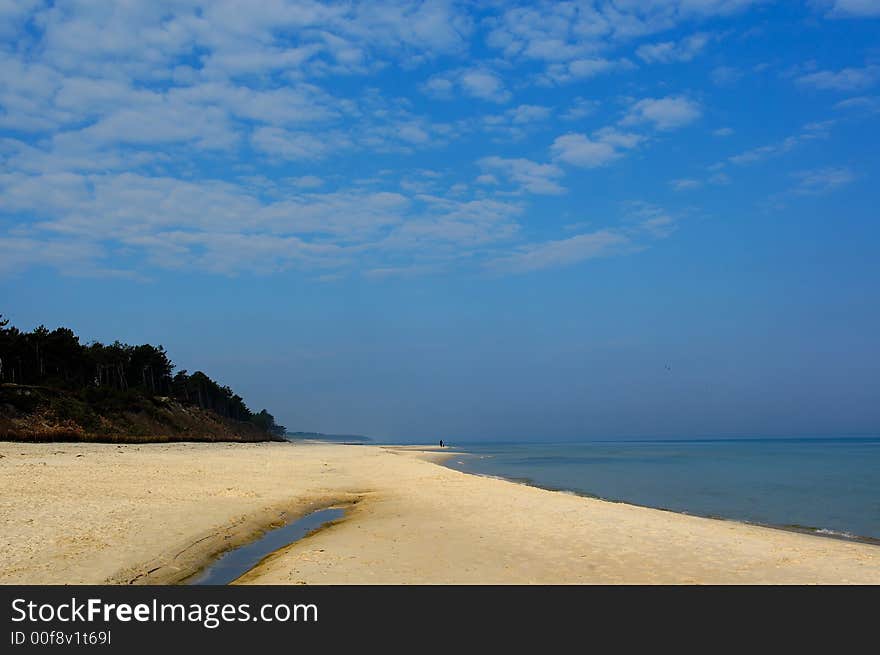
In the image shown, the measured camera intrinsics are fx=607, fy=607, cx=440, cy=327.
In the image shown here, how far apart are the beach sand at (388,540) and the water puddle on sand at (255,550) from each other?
0.37 meters

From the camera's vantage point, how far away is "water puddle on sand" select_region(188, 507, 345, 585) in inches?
448

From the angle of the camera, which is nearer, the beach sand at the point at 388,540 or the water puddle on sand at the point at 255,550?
the beach sand at the point at 388,540

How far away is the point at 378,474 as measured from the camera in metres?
36.2

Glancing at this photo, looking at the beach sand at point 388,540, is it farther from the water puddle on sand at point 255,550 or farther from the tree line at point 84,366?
the tree line at point 84,366

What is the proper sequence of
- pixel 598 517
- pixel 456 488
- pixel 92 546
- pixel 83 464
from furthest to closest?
1. pixel 83 464
2. pixel 456 488
3. pixel 598 517
4. pixel 92 546
